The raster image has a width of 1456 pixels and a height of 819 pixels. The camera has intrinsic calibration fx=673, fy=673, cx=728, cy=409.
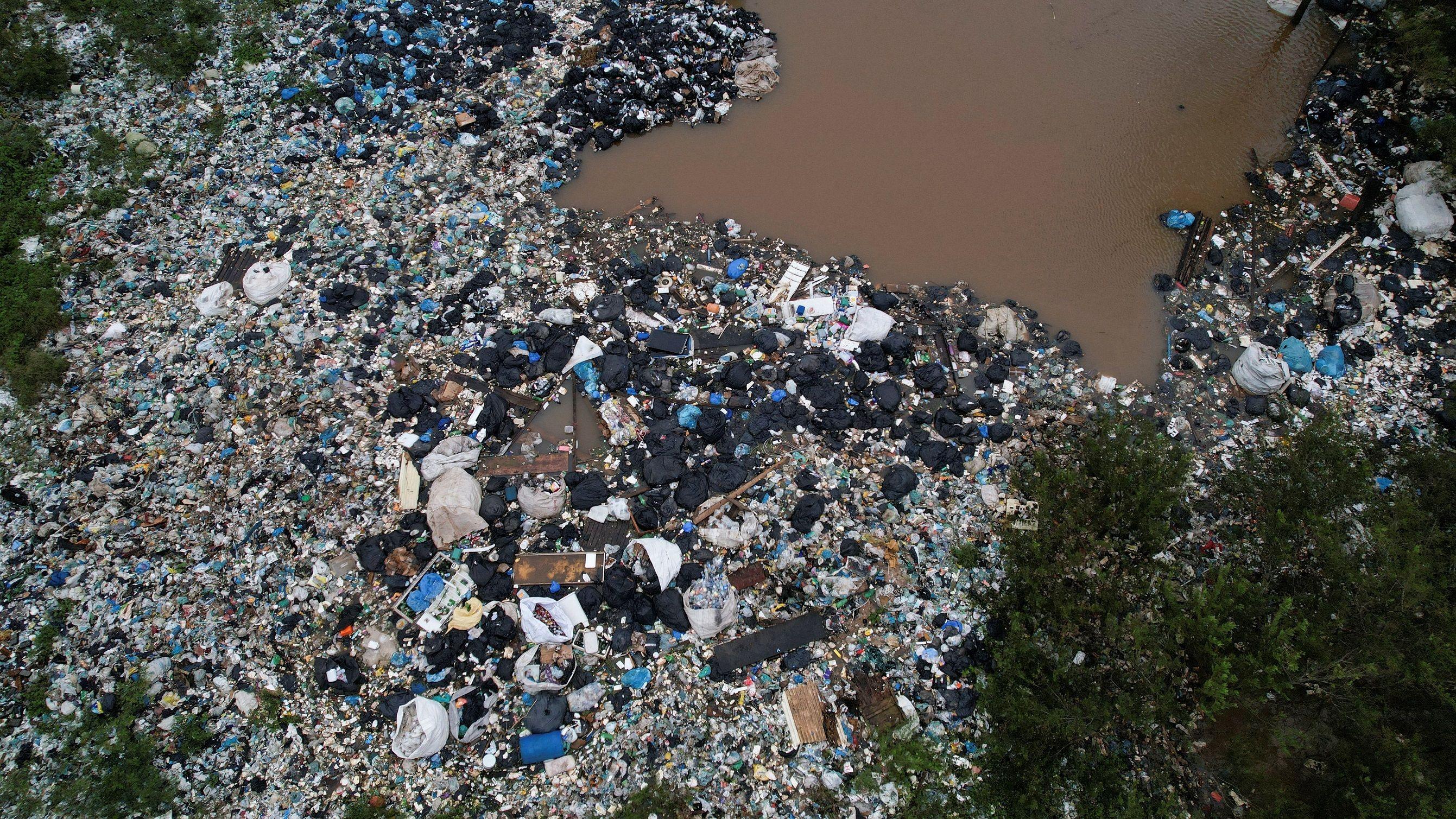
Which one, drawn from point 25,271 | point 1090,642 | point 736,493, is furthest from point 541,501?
point 25,271

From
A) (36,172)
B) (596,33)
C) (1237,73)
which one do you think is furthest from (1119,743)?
(36,172)

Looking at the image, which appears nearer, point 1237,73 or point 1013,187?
point 1013,187

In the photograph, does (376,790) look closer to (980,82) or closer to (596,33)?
(596,33)

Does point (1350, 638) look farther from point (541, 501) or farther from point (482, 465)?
point (482, 465)

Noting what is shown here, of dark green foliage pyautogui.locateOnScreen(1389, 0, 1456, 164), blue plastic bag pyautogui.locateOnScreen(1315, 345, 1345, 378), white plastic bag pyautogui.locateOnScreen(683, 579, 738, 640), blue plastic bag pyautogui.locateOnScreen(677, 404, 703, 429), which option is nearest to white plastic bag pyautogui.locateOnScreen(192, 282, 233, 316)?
blue plastic bag pyautogui.locateOnScreen(677, 404, 703, 429)

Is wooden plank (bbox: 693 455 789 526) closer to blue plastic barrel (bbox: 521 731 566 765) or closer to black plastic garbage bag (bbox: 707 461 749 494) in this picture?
black plastic garbage bag (bbox: 707 461 749 494)
